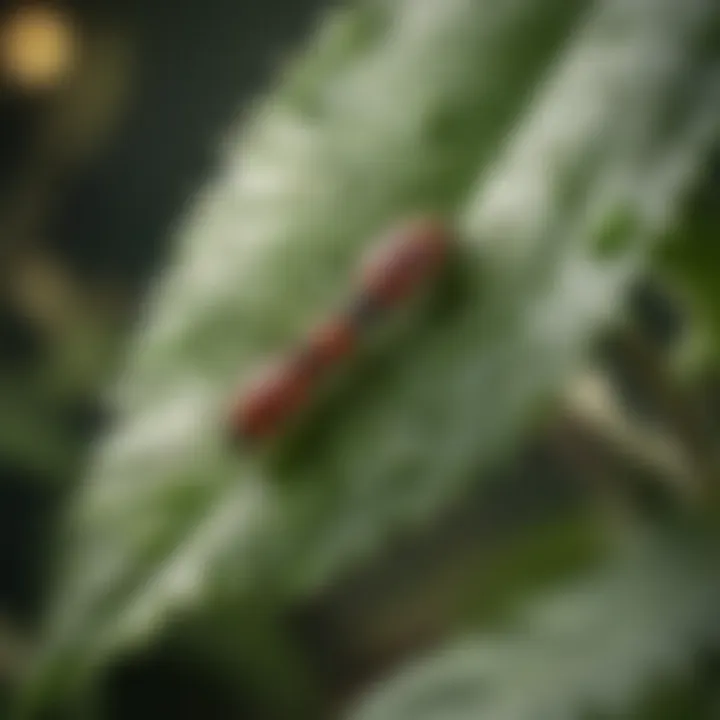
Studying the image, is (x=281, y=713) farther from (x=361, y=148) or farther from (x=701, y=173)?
(x=701, y=173)

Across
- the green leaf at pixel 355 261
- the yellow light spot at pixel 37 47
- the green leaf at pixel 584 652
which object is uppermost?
the yellow light spot at pixel 37 47

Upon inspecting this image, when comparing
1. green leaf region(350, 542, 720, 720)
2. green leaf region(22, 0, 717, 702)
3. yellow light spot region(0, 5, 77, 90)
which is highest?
yellow light spot region(0, 5, 77, 90)

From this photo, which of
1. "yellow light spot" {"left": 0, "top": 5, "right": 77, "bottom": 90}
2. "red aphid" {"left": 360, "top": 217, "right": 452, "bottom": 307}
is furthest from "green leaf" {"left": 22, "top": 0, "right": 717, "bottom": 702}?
"yellow light spot" {"left": 0, "top": 5, "right": 77, "bottom": 90}

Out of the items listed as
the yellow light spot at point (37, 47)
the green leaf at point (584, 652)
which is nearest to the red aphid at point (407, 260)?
the green leaf at point (584, 652)

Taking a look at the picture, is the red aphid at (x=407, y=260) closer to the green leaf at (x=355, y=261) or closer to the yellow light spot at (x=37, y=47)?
the green leaf at (x=355, y=261)

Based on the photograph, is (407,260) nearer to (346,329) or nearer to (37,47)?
(346,329)

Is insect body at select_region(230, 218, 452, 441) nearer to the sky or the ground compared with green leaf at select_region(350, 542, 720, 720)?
nearer to the sky

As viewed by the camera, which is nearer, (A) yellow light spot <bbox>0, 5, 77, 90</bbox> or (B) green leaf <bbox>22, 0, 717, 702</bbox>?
(B) green leaf <bbox>22, 0, 717, 702</bbox>

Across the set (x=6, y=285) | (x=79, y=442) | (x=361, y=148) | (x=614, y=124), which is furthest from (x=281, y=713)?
(x=614, y=124)

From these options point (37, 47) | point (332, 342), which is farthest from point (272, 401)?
point (37, 47)

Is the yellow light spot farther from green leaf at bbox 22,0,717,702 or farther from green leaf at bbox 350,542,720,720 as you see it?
green leaf at bbox 350,542,720,720
